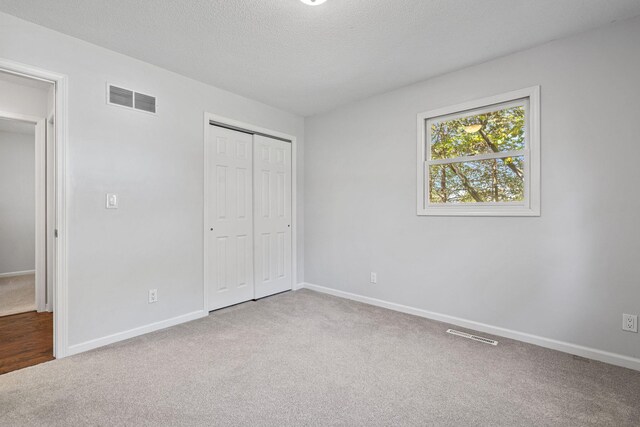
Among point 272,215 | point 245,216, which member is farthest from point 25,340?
point 272,215

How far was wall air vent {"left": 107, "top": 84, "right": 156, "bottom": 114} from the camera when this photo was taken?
→ 8.64 ft

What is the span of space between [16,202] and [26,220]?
35 centimetres

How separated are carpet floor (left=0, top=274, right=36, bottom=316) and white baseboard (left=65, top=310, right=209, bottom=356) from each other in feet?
5.72

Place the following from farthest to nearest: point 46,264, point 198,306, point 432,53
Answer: point 46,264 → point 198,306 → point 432,53

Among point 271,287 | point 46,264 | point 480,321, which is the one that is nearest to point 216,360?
point 271,287

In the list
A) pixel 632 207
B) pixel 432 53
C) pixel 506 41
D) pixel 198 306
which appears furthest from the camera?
pixel 198 306

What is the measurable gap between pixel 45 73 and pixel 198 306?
92.7 inches

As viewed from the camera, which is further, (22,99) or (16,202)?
(16,202)

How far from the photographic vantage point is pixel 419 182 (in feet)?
10.7

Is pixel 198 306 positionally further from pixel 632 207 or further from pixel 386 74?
pixel 632 207

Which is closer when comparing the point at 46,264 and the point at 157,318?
the point at 157,318

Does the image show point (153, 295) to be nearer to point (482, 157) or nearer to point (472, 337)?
point (472, 337)

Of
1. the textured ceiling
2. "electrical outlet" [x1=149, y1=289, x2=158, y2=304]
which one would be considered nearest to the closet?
"electrical outlet" [x1=149, y1=289, x2=158, y2=304]

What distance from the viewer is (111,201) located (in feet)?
8.60
